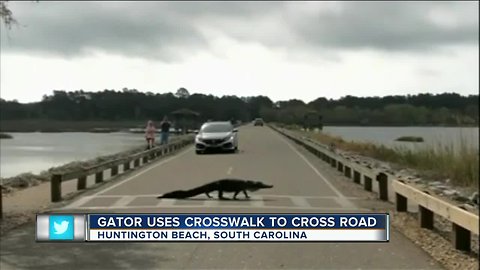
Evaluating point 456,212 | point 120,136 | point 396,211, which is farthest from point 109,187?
point 120,136

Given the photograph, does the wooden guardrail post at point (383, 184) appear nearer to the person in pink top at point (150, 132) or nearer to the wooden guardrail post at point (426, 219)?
the wooden guardrail post at point (426, 219)

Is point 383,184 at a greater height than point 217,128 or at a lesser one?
lesser

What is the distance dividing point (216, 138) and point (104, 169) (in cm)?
1375

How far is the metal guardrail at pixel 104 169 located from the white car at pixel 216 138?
73.6 inches

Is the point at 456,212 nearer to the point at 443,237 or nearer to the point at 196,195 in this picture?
the point at 443,237

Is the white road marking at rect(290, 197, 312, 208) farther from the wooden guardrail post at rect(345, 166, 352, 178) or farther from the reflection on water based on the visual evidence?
the reflection on water

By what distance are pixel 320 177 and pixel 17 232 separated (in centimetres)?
1143

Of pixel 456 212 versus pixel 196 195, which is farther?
pixel 196 195

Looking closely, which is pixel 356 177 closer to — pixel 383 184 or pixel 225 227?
pixel 383 184

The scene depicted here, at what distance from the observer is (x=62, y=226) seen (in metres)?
6.89

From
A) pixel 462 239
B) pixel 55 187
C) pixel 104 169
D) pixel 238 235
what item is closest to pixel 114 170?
pixel 104 169

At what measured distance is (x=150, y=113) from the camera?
22.5 meters

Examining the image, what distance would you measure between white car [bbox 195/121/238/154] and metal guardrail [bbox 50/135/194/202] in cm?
187

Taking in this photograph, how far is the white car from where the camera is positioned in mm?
32031
